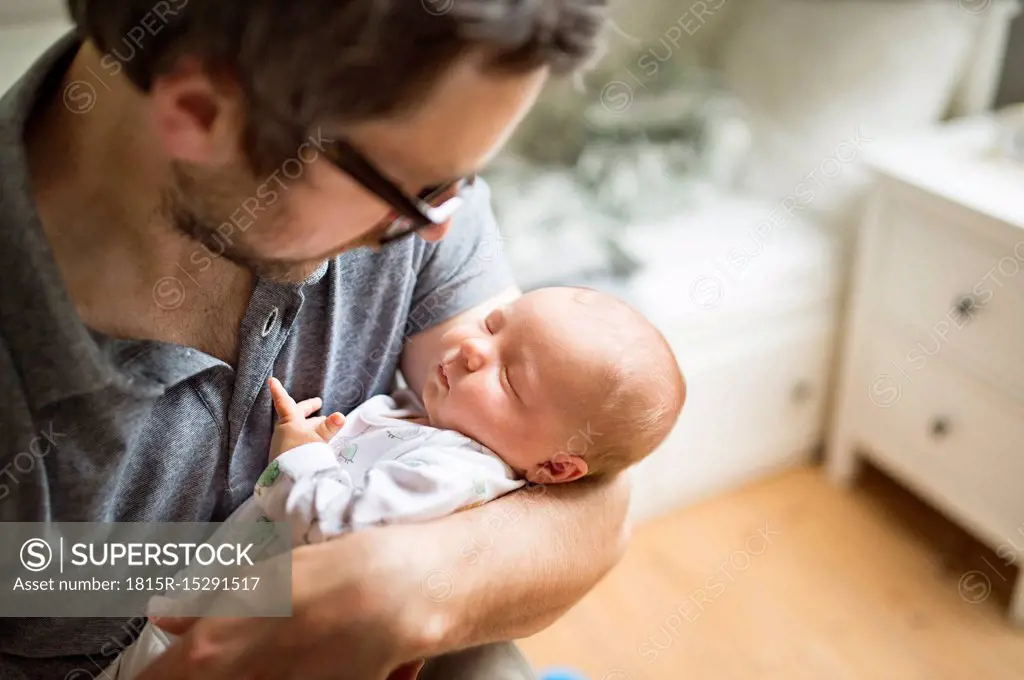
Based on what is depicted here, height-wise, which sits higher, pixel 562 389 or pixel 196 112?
pixel 196 112

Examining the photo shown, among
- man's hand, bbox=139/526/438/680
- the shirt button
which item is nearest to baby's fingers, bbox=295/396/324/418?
the shirt button

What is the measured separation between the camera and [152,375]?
78 centimetres

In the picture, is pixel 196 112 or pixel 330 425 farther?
pixel 330 425

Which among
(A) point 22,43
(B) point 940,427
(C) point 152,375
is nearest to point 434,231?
(C) point 152,375

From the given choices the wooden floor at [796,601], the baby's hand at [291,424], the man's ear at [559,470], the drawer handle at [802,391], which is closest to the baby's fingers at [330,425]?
the baby's hand at [291,424]

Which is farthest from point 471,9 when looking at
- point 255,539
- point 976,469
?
point 976,469

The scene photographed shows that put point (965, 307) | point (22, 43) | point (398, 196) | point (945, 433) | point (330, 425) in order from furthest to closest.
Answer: point (945, 433)
point (965, 307)
point (22, 43)
point (330, 425)
point (398, 196)

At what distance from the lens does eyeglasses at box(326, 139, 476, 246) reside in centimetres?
71

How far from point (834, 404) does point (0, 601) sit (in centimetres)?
180

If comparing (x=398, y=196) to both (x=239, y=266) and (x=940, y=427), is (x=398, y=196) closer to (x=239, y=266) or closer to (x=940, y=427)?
(x=239, y=266)

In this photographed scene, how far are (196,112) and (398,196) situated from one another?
0.18m

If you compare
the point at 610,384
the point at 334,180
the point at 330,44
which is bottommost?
the point at 610,384

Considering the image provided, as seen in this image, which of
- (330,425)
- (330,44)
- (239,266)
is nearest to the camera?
(330,44)

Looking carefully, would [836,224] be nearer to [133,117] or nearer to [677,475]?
[677,475]
